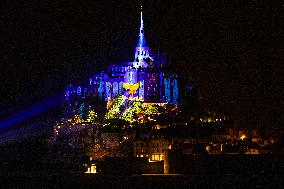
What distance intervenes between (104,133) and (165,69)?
16.8 m

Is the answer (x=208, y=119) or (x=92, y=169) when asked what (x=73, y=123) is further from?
(x=92, y=169)

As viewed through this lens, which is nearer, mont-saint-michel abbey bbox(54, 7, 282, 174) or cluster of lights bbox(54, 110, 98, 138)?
mont-saint-michel abbey bbox(54, 7, 282, 174)

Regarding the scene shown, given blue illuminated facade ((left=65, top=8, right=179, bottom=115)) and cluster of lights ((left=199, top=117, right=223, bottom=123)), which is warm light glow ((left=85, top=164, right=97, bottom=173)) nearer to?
cluster of lights ((left=199, top=117, right=223, bottom=123))

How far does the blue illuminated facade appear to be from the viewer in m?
48.6

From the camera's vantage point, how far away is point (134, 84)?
4878 centimetres

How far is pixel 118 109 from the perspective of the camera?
149 feet

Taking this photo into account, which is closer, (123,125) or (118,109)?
(123,125)

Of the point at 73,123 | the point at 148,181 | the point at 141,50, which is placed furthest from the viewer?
the point at 141,50

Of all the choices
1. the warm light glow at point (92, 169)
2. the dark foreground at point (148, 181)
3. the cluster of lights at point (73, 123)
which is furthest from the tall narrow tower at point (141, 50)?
the dark foreground at point (148, 181)

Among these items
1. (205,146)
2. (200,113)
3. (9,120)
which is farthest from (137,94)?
(205,146)

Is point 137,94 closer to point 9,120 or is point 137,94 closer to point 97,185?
point 9,120

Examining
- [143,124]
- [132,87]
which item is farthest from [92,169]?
[132,87]

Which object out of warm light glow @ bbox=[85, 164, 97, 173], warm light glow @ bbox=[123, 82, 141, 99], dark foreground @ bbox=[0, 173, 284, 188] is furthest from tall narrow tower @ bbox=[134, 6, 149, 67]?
dark foreground @ bbox=[0, 173, 284, 188]

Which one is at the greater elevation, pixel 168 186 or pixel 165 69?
pixel 165 69
